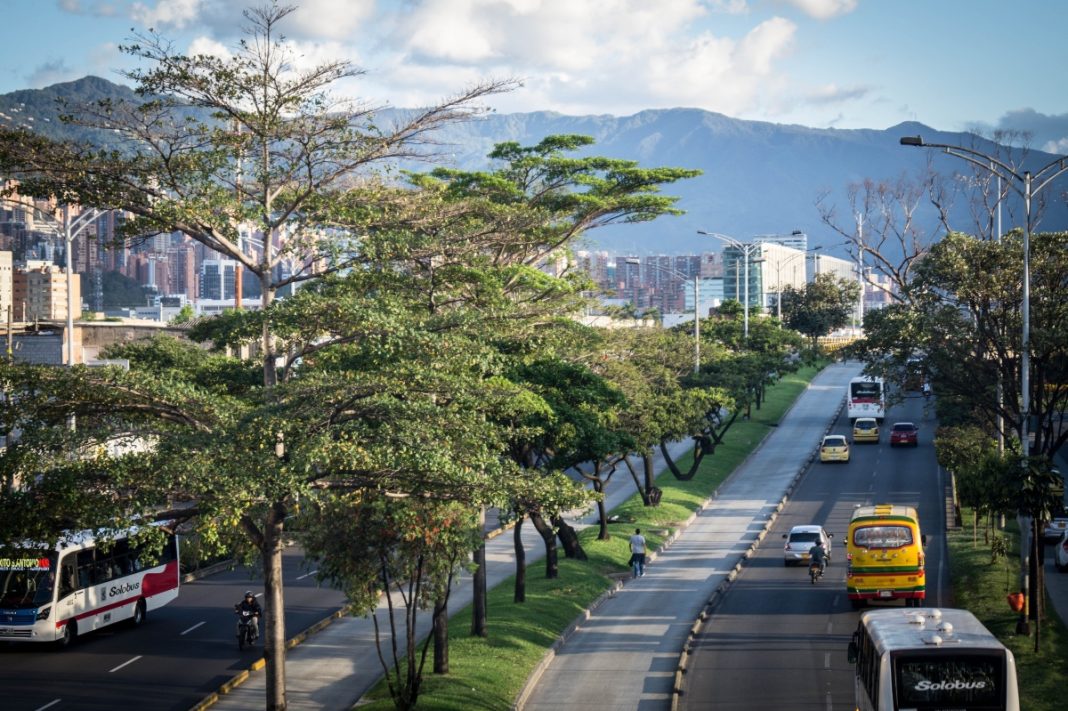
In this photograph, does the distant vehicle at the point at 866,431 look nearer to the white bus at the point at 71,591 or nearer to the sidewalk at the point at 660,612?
the sidewalk at the point at 660,612

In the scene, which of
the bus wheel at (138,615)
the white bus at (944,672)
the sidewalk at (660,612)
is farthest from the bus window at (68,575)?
the white bus at (944,672)

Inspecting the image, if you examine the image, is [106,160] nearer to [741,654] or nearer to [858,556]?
[741,654]

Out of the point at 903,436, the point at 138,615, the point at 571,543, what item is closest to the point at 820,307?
the point at 903,436

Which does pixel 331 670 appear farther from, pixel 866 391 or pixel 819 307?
pixel 819 307

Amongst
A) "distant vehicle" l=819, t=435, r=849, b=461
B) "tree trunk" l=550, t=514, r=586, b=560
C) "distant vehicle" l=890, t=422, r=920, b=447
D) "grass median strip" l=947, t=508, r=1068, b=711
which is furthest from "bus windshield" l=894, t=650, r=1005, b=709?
"distant vehicle" l=890, t=422, r=920, b=447

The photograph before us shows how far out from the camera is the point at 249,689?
85.8ft

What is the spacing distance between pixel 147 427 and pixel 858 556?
2000 centimetres

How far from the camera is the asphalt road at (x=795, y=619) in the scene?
24.6 m

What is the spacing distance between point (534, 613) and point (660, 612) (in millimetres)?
4087

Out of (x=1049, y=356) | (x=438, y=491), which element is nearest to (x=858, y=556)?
(x=1049, y=356)

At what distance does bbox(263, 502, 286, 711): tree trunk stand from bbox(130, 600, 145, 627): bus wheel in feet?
44.7

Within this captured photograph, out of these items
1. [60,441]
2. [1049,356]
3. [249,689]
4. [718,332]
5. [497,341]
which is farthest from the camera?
[718,332]

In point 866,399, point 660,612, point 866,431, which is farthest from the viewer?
point 866,399

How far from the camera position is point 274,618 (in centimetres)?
2081
